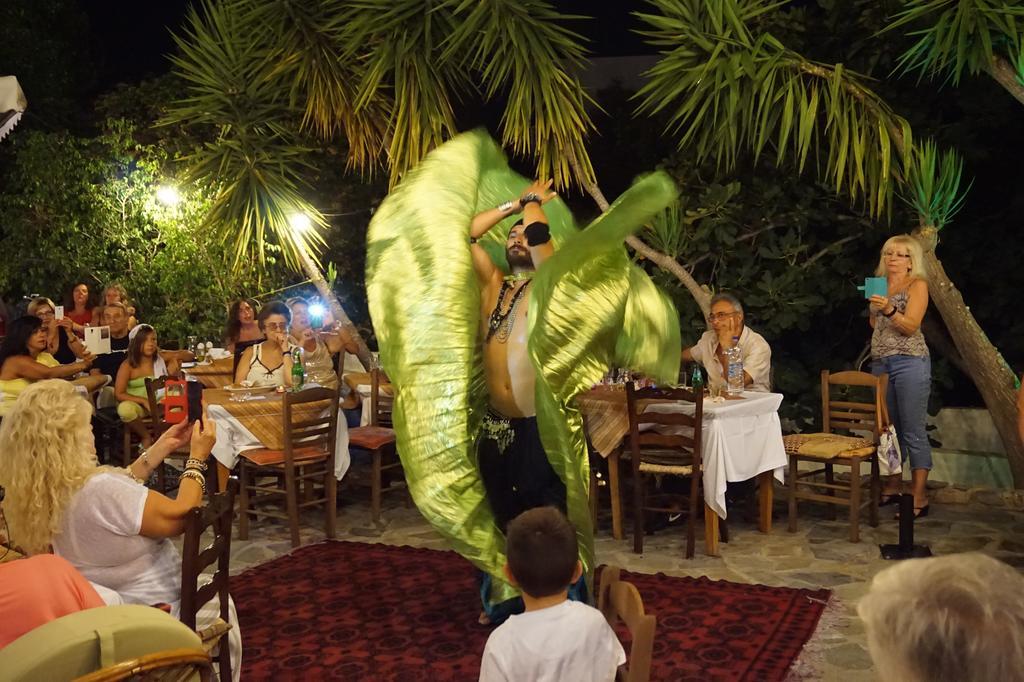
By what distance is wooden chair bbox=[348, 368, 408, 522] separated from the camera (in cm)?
631

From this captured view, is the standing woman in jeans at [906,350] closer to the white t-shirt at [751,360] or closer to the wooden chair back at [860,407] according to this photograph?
the wooden chair back at [860,407]

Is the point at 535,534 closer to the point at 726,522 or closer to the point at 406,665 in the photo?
the point at 406,665

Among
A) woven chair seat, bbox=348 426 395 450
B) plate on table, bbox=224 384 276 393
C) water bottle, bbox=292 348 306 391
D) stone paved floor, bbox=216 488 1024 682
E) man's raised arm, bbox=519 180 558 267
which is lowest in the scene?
stone paved floor, bbox=216 488 1024 682

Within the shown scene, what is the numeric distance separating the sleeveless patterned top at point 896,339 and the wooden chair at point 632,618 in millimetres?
3970

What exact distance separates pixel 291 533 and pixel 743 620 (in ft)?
8.46

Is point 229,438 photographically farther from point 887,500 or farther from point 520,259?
point 887,500

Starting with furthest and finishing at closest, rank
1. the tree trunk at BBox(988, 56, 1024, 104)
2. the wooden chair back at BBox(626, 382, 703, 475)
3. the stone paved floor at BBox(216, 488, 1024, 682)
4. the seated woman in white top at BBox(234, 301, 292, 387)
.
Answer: the seated woman in white top at BBox(234, 301, 292, 387), the tree trunk at BBox(988, 56, 1024, 104), the wooden chair back at BBox(626, 382, 703, 475), the stone paved floor at BBox(216, 488, 1024, 682)

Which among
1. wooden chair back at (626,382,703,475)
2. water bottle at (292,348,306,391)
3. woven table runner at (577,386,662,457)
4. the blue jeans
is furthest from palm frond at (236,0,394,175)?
the blue jeans

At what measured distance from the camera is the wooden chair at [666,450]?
17.7 feet

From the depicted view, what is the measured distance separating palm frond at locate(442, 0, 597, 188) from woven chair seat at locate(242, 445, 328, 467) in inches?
98.8

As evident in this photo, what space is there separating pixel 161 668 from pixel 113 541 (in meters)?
1.19

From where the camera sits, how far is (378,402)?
699 centimetres

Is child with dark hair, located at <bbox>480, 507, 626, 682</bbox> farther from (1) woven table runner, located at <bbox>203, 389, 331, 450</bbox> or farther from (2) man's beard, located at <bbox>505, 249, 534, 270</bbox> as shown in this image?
(1) woven table runner, located at <bbox>203, 389, 331, 450</bbox>

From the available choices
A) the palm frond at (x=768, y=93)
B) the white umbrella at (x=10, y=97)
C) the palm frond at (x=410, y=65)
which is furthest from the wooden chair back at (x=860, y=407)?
the white umbrella at (x=10, y=97)
